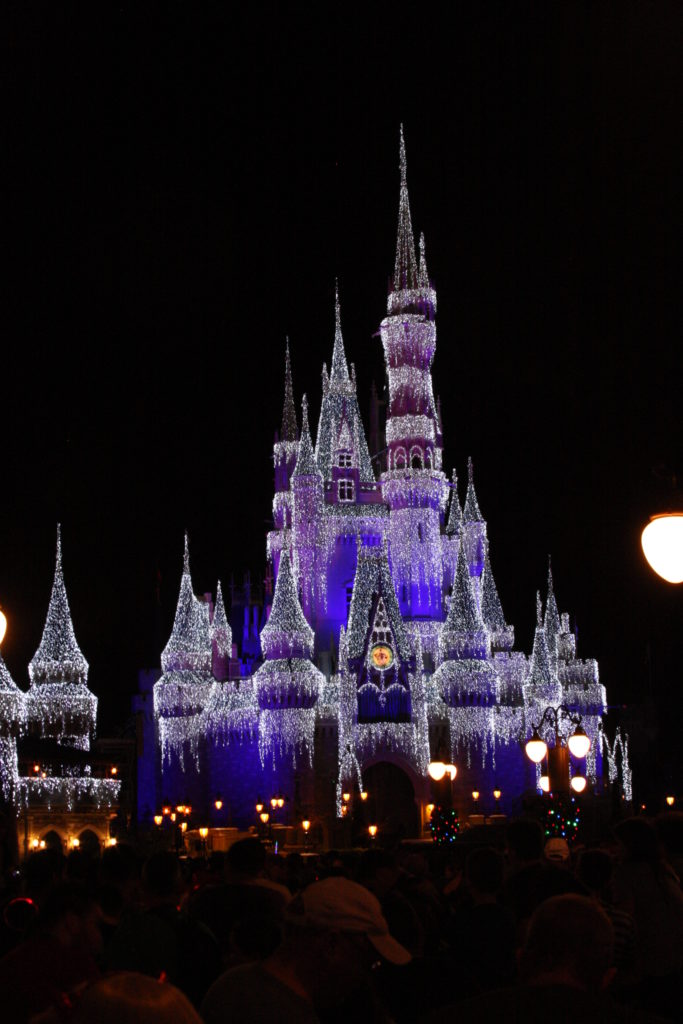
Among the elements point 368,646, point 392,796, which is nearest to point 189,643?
point 368,646

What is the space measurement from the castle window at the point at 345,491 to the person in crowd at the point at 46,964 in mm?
55047

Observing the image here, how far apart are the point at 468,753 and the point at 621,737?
27503 mm

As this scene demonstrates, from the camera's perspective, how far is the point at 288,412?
64.1 metres

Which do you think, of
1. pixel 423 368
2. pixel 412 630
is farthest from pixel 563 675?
pixel 423 368

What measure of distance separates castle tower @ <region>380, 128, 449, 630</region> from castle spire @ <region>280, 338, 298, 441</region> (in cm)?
543

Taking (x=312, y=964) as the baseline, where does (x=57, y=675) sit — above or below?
above

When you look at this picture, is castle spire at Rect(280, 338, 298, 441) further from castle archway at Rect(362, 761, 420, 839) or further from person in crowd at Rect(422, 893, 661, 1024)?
person in crowd at Rect(422, 893, 661, 1024)

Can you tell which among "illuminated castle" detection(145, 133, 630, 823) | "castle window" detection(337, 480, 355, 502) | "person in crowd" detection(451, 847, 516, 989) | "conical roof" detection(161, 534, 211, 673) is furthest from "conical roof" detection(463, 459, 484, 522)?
"person in crowd" detection(451, 847, 516, 989)

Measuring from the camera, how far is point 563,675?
2429 inches

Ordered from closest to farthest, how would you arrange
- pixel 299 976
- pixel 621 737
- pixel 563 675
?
pixel 299 976 < pixel 563 675 < pixel 621 737

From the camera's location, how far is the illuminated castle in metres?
53.0

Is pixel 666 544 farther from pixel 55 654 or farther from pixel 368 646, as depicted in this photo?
pixel 368 646

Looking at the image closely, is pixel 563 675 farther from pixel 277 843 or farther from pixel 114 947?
pixel 114 947

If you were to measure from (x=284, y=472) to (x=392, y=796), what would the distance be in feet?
53.2
